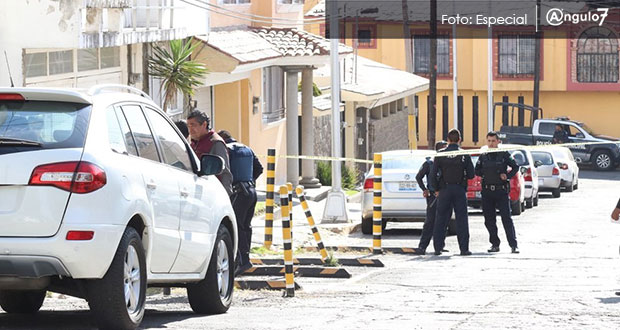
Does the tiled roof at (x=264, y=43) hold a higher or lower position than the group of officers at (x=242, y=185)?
higher

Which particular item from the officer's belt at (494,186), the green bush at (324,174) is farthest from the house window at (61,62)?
the green bush at (324,174)

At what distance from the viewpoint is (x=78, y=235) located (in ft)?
26.1

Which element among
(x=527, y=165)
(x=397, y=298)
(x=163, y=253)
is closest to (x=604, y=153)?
(x=527, y=165)

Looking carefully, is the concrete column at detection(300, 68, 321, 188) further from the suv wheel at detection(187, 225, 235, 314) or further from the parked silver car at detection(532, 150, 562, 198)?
the suv wheel at detection(187, 225, 235, 314)

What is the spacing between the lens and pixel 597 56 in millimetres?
61531

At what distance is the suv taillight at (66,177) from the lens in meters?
7.91

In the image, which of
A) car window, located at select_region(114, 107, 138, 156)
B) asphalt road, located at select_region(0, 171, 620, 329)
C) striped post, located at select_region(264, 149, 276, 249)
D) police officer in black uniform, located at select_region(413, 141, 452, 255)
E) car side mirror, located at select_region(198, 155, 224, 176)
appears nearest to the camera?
car window, located at select_region(114, 107, 138, 156)

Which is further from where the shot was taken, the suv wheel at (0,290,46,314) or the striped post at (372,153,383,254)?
the striped post at (372,153,383,254)

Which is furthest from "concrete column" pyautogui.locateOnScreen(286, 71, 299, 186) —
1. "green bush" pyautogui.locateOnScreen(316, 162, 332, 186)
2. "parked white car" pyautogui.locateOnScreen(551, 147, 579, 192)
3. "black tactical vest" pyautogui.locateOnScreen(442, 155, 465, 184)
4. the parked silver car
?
"black tactical vest" pyautogui.locateOnScreen(442, 155, 465, 184)

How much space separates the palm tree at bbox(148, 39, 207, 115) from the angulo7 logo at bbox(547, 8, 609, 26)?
40.9 metres

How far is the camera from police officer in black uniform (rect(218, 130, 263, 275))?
14211 mm

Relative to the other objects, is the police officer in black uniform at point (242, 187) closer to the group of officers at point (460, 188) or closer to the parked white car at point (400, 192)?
the group of officers at point (460, 188)

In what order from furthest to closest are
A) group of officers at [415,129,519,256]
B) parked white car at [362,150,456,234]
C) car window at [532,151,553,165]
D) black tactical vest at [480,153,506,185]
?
car window at [532,151,553,165], parked white car at [362,150,456,234], black tactical vest at [480,153,506,185], group of officers at [415,129,519,256]

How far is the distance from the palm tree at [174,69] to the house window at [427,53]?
42.6 m
